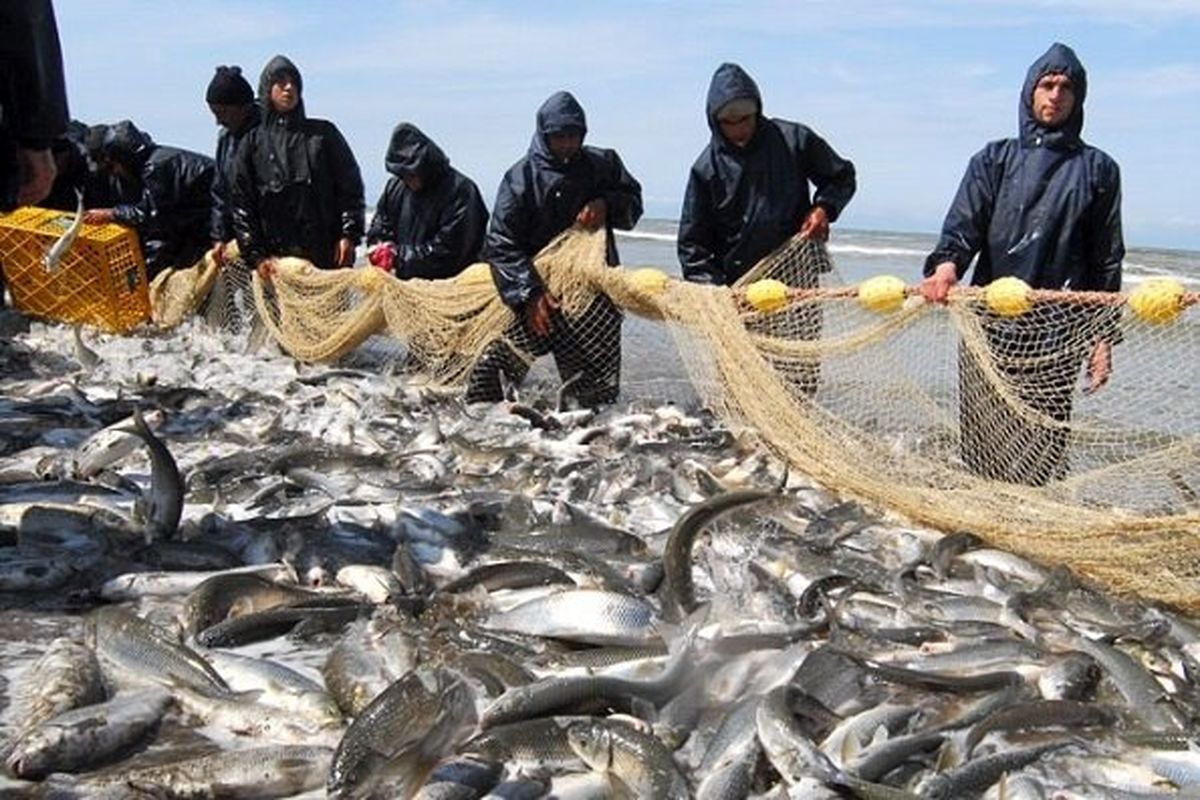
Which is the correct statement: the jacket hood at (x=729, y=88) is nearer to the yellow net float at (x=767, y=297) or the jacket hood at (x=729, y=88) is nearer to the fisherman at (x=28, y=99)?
the yellow net float at (x=767, y=297)

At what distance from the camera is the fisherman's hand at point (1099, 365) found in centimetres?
572

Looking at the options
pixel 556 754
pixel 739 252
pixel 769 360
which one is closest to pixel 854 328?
pixel 769 360

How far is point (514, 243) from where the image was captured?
27.9 feet

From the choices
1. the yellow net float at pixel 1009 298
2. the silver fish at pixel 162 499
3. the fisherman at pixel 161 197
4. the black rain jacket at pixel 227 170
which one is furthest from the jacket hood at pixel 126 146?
the yellow net float at pixel 1009 298

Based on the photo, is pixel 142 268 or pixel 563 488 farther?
pixel 142 268

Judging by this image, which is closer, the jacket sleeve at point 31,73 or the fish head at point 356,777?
the fish head at point 356,777

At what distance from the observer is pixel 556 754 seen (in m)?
3.24

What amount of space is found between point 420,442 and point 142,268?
5848 mm

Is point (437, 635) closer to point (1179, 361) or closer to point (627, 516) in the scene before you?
point (627, 516)

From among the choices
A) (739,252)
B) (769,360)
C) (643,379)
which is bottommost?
(643,379)

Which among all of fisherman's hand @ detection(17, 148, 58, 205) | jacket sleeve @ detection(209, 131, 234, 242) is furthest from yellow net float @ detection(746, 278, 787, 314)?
jacket sleeve @ detection(209, 131, 234, 242)

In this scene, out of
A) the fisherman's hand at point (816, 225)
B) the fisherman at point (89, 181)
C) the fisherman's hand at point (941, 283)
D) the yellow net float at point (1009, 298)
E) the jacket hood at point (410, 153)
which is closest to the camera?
the yellow net float at point (1009, 298)

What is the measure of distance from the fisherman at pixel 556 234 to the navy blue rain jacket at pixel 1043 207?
99.9 inches

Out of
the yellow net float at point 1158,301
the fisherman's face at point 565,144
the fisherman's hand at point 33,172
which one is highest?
the fisherman's face at point 565,144
